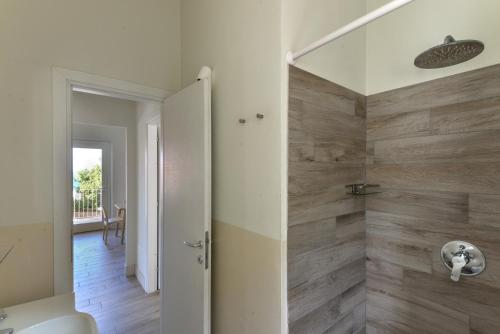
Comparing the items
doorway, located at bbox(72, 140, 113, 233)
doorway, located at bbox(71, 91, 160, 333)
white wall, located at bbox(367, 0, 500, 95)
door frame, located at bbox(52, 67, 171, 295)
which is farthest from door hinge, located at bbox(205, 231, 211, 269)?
doorway, located at bbox(72, 140, 113, 233)

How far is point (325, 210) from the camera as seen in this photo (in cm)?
139

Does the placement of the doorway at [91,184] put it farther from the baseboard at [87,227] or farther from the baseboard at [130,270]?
the baseboard at [130,270]

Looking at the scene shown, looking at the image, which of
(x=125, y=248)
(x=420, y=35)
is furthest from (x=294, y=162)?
(x=125, y=248)

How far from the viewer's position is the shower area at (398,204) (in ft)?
3.98

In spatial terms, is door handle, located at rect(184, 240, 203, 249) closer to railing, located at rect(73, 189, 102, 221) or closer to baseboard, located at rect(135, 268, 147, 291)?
baseboard, located at rect(135, 268, 147, 291)

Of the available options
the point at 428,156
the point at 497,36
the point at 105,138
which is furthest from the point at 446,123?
the point at 105,138

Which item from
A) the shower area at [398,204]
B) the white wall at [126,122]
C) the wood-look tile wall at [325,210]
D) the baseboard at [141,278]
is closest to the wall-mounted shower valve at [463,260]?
the shower area at [398,204]

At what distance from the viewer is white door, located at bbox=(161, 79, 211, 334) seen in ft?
4.83

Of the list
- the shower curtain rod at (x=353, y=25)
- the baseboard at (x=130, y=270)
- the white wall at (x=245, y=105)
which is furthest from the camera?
the baseboard at (x=130, y=270)

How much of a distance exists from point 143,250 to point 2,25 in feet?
8.16

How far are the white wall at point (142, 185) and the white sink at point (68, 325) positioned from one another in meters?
1.79

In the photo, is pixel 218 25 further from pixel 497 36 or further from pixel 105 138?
pixel 105 138

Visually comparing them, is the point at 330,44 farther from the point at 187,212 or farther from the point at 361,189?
the point at 187,212

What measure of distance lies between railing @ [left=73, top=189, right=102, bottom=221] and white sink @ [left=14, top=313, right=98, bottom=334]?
18.0ft
